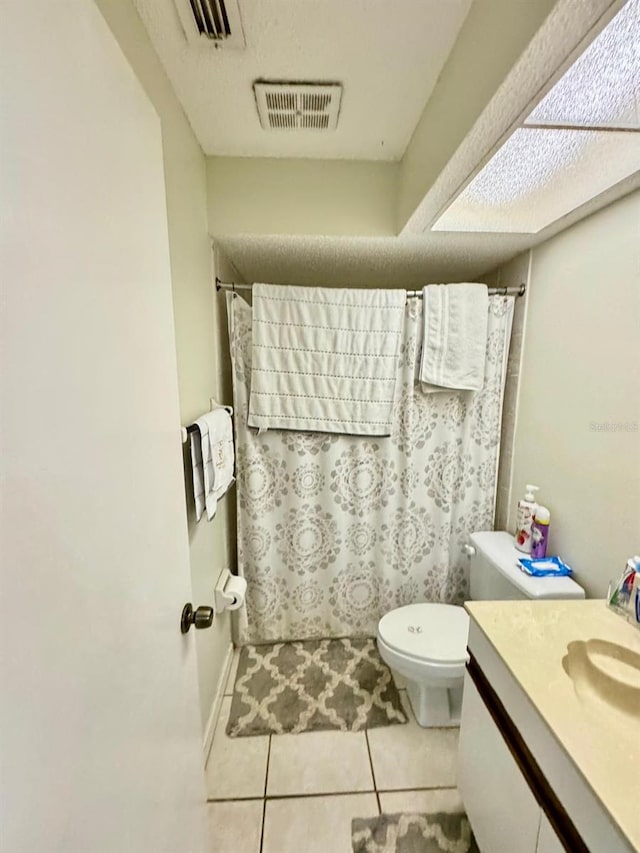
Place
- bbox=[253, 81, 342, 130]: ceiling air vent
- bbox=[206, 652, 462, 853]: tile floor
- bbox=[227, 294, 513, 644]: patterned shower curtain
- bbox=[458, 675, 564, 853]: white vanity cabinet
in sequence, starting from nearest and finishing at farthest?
bbox=[458, 675, 564, 853]: white vanity cabinet < bbox=[253, 81, 342, 130]: ceiling air vent < bbox=[206, 652, 462, 853]: tile floor < bbox=[227, 294, 513, 644]: patterned shower curtain

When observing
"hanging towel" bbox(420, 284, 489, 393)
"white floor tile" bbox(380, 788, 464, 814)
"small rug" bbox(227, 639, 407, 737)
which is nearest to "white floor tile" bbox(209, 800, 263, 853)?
"small rug" bbox(227, 639, 407, 737)

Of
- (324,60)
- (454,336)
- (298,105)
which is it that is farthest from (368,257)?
(324,60)

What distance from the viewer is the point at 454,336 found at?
1.67 meters

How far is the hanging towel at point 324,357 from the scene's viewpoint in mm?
1625

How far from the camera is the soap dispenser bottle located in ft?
4.83

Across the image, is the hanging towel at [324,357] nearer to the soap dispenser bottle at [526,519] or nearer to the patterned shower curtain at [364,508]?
the patterned shower curtain at [364,508]

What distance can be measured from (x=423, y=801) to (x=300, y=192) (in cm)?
Answer: 226

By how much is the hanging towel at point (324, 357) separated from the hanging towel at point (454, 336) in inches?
5.5

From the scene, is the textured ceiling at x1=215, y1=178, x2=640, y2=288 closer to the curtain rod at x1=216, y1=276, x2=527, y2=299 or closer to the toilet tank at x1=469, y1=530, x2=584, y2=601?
the curtain rod at x1=216, y1=276, x2=527, y2=299

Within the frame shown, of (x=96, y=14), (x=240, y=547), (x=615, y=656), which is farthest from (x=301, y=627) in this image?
(x=96, y=14)

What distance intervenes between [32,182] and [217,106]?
41.9 inches

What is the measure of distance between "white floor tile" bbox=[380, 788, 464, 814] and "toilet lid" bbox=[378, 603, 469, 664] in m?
0.42

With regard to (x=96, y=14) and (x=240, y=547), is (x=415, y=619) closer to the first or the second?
(x=240, y=547)

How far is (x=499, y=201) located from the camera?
1.22 metres
